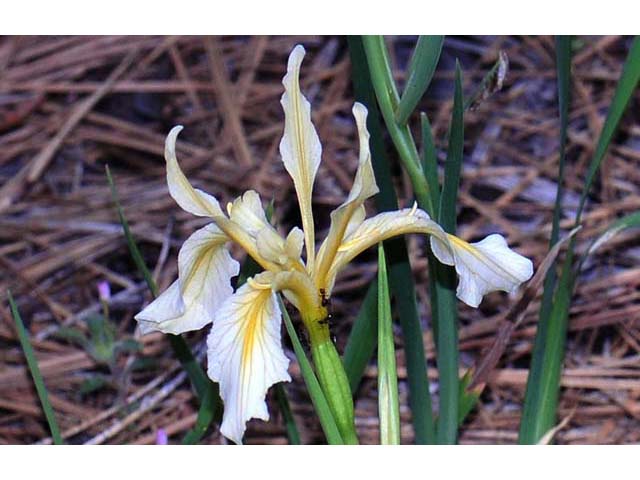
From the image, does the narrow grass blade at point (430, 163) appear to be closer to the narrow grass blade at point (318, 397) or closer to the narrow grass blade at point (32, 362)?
the narrow grass blade at point (318, 397)

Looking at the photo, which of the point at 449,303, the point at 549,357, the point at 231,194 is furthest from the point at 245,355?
the point at 231,194

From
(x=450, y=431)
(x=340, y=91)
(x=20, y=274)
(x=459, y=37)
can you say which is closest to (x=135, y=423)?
(x=20, y=274)

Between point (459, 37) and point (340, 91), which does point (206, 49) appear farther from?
point (459, 37)

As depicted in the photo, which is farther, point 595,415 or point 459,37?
point 459,37

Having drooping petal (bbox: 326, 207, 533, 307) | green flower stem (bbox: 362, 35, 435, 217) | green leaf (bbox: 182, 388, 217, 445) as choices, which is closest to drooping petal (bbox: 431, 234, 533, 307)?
drooping petal (bbox: 326, 207, 533, 307)

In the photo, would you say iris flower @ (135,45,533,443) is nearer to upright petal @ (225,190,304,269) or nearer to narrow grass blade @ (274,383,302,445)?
upright petal @ (225,190,304,269)
